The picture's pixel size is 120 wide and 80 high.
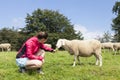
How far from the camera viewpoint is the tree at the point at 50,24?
290 feet

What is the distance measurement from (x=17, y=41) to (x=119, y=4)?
28.6m

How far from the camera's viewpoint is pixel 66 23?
308 feet

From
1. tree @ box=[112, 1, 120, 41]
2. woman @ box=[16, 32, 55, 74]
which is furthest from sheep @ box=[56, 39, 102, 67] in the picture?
tree @ box=[112, 1, 120, 41]

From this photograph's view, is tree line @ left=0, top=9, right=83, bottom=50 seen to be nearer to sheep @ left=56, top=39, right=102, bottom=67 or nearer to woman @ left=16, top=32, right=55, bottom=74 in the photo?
sheep @ left=56, top=39, right=102, bottom=67

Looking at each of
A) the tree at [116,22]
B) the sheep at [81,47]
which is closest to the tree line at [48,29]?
the tree at [116,22]

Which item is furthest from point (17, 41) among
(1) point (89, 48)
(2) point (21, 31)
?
(1) point (89, 48)

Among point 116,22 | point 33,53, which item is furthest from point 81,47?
point 116,22

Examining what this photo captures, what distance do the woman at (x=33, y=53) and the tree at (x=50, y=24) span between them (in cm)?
7490

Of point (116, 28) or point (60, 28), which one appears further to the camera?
point (60, 28)

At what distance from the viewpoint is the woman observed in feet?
36.8

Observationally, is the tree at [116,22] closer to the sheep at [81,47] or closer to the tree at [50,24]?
the tree at [50,24]

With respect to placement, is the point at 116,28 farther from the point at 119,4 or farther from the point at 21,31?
the point at 21,31

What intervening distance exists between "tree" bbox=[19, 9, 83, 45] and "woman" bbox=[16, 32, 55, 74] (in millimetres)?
74897

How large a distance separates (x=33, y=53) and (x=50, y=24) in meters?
81.0
